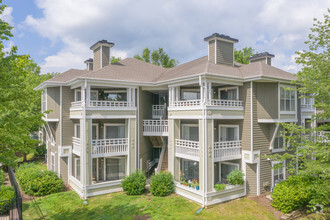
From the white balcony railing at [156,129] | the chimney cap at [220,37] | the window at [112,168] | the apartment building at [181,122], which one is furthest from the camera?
the white balcony railing at [156,129]

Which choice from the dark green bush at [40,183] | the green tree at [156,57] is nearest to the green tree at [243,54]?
the green tree at [156,57]

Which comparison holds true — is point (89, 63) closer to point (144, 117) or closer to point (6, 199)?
point (144, 117)

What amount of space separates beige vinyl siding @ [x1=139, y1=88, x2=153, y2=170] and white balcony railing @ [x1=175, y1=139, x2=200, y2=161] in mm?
3325

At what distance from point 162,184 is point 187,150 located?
A: 3014 mm

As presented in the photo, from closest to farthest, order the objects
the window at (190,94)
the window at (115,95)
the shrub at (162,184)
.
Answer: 1. the shrub at (162,184)
2. the window at (190,94)
3. the window at (115,95)

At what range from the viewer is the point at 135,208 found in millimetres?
13961

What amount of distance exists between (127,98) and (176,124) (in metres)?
4.44

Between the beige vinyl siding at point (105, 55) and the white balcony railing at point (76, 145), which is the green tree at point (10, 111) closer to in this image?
the white balcony railing at point (76, 145)

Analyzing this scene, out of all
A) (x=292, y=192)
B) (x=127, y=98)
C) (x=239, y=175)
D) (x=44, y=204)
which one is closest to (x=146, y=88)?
(x=127, y=98)

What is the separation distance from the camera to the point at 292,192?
1307cm

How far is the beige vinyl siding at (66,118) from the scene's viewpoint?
1848 centimetres

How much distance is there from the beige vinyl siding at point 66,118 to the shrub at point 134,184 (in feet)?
20.1

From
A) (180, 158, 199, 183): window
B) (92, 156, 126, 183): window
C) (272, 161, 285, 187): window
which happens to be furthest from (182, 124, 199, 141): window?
(272, 161, 285, 187): window

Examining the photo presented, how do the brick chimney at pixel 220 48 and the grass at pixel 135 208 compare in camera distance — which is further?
the brick chimney at pixel 220 48
